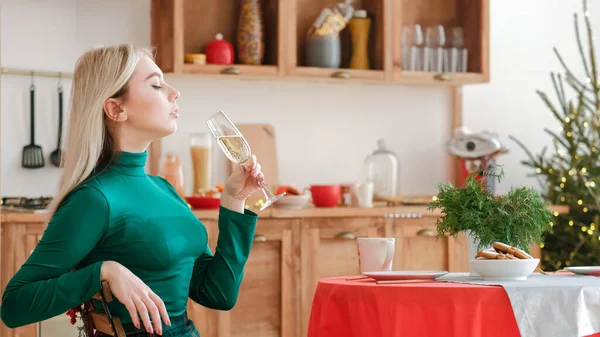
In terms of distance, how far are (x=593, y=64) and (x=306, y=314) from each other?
1.85 m

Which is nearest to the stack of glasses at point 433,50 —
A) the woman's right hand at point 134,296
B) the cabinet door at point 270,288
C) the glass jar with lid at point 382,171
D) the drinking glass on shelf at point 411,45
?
the drinking glass on shelf at point 411,45

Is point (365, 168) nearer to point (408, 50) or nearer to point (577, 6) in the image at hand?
point (408, 50)

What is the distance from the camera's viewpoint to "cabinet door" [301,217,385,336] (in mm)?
3955

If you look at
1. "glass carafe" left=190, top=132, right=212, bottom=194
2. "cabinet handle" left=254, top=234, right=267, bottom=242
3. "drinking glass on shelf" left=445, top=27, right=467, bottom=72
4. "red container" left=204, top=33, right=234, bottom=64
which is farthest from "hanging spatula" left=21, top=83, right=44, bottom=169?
"drinking glass on shelf" left=445, top=27, right=467, bottom=72

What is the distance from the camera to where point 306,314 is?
156 inches

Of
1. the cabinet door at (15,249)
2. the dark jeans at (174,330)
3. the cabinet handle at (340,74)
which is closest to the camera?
the dark jeans at (174,330)

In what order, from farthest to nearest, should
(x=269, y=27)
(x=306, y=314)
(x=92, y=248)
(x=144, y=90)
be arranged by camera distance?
(x=269, y=27)
(x=306, y=314)
(x=144, y=90)
(x=92, y=248)

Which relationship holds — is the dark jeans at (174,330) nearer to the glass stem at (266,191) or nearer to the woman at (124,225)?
the woman at (124,225)

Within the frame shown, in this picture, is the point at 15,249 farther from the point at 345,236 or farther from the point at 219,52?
the point at 345,236

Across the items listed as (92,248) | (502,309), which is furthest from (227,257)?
(502,309)

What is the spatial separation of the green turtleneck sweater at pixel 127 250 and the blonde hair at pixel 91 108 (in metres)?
0.04

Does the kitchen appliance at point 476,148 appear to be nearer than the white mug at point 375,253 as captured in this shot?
No

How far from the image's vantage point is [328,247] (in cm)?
400

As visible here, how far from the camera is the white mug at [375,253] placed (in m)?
2.30
